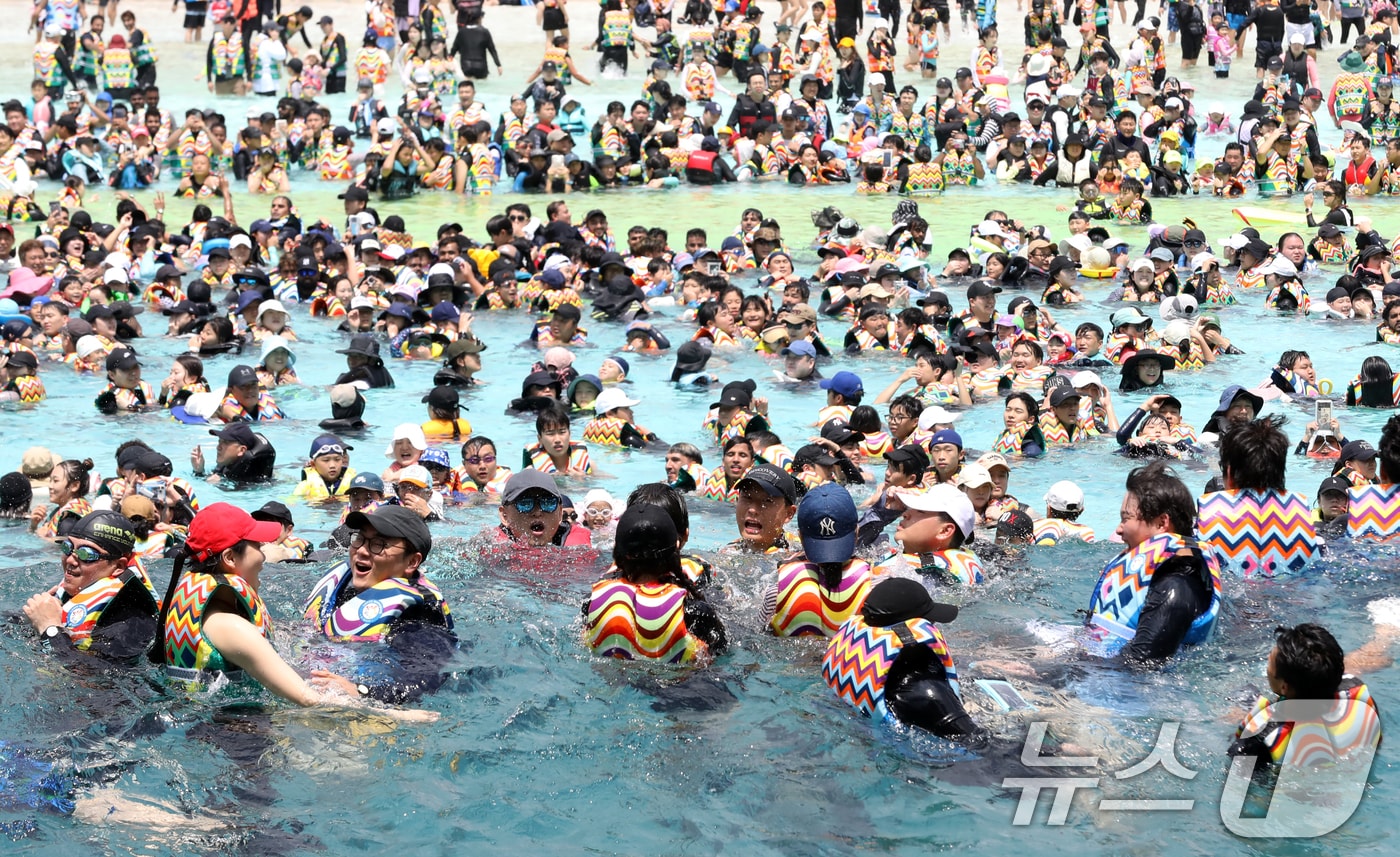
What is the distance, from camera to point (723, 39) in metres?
33.2

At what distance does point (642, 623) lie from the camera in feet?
25.0

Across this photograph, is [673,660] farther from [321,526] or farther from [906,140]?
[906,140]

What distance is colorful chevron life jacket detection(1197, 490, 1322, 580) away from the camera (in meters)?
8.60

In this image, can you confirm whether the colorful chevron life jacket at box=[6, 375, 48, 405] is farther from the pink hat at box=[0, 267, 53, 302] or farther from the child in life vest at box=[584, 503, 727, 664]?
the child in life vest at box=[584, 503, 727, 664]

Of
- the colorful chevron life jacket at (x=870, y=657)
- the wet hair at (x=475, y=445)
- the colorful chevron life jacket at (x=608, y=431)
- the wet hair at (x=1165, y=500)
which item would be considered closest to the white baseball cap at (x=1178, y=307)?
the colorful chevron life jacket at (x=608, y=431)

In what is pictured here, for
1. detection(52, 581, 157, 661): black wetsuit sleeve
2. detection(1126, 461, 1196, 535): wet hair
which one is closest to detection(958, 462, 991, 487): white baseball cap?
detection(1126, 461, 1196, 535): wet hair

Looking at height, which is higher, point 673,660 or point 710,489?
point 673,660

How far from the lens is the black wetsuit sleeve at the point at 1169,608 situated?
297 inches

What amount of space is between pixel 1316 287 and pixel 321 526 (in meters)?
13.5

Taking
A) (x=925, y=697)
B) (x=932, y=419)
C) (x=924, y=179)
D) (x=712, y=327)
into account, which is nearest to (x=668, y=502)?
(x=925, y=697)

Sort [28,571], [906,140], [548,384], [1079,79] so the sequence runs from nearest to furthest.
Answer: [28,571] → [548,384] → [906,140] → [1079,79]

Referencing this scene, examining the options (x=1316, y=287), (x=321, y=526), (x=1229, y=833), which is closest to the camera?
(x=1229, y=833)

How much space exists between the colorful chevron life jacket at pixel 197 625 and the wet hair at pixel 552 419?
222 inches

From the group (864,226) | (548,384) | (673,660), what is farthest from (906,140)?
(673,660)
